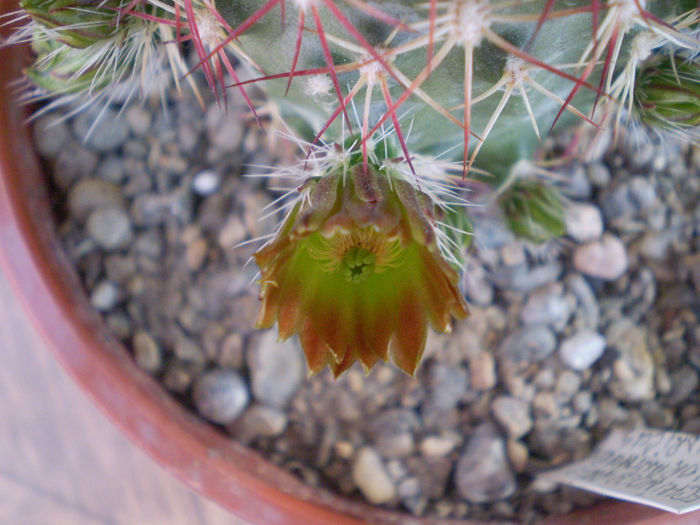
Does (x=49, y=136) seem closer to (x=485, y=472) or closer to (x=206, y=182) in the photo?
(x=206, y=182)

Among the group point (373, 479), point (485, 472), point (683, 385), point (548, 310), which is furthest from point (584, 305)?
point (373, 479)

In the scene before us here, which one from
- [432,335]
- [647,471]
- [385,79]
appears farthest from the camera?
[432,335]

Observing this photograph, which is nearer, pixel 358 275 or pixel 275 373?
pixel 358 275

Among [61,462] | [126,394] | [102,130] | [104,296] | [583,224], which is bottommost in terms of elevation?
[61,462]

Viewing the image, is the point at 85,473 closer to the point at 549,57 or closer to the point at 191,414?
the point at 191,414

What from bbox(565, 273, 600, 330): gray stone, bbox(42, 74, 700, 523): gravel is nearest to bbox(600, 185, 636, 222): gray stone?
bbox(42, 74, 700, 523): gravel

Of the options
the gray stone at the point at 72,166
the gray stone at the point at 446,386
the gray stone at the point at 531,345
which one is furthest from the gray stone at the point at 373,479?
the gray stone at the point at 72,166
